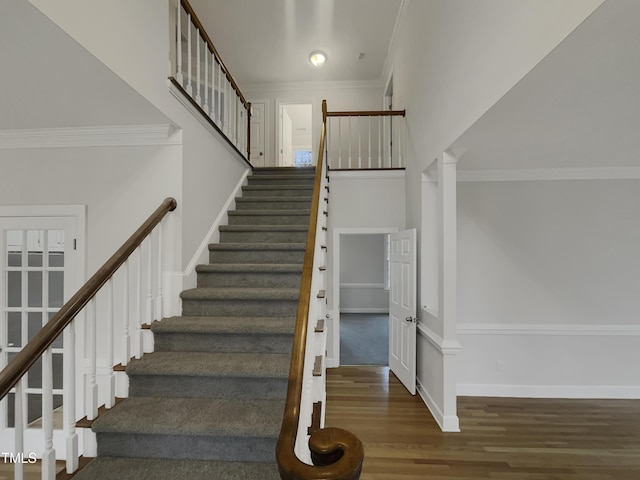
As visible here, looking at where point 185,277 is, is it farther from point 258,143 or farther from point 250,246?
point 258,143

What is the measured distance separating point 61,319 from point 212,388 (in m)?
0.90

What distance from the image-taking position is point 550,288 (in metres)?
3.20

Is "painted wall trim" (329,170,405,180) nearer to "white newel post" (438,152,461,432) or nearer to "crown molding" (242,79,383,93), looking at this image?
"white newel post" (438,152,461,432)

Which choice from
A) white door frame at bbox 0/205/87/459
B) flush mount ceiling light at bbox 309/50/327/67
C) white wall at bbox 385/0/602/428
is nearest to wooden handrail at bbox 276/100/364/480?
white wall at bbox 385/0/602/428

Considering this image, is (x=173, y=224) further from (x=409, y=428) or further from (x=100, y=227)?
Answer: (x=409, y=428)

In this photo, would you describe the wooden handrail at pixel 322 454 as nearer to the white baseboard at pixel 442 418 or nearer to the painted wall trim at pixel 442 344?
the painted wall trim at pixel 442 344

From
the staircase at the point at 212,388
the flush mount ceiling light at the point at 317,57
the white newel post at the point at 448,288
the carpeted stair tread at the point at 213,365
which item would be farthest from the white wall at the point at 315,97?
the carpeted stair tread at the point at 213,365

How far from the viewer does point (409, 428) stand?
8.34 ft

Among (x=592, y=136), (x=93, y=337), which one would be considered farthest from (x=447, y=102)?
(x=93, y=337)

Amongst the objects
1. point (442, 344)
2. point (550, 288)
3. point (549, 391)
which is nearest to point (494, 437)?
point (442, 344)

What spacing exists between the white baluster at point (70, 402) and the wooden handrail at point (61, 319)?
0.08 m

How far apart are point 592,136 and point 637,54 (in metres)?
1.08

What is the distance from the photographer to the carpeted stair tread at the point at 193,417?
154 cm

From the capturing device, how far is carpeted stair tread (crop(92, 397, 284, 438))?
1.54m
